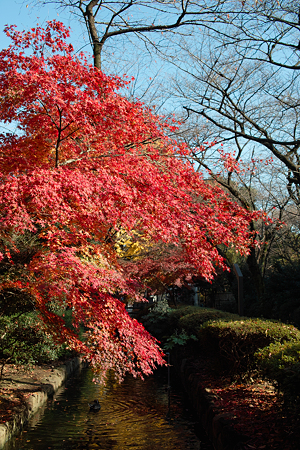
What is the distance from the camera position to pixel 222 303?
20828 millimetres

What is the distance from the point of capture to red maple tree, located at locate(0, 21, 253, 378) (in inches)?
202

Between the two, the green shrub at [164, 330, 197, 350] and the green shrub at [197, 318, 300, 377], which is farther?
the green shrub at [164, 330, 197, 350]

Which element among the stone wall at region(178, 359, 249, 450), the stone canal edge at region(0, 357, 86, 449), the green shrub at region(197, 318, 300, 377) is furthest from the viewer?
the green shrub at region(197, 318, 300, 377)

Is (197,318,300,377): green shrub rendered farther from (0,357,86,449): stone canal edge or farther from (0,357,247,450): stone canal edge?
(0,357,86,449): stone canal edge

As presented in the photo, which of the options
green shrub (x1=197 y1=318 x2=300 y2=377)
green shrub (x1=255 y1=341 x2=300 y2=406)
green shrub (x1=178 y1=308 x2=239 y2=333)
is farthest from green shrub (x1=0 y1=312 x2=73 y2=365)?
green shrub (x1=255 y1=341 x2=300 y2=406)

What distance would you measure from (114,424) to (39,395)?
1.65 m

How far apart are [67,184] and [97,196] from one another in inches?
23.3

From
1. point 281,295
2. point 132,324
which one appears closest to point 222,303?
point 281,295

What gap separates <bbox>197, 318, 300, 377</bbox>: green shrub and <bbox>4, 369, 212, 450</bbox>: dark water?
126cm

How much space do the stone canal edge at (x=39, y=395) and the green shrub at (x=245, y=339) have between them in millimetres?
2731

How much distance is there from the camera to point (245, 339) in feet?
21.4

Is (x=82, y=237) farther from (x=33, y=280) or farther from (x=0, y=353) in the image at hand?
(x=0, y=353)

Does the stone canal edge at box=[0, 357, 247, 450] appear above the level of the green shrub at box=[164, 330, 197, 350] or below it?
below

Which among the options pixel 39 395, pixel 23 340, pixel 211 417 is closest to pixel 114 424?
pixel 39 395
